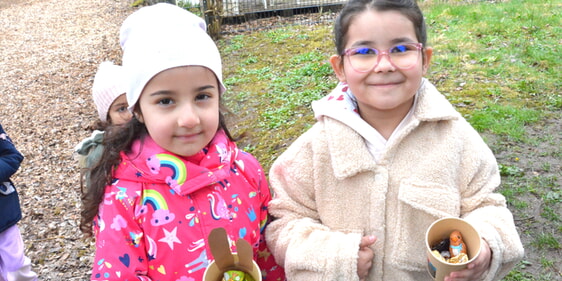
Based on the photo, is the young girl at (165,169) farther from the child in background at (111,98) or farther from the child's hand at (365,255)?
the child in background at (111,98)

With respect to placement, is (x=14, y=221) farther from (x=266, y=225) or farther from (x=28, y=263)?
(x=266, y=225)

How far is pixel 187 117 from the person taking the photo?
187cm

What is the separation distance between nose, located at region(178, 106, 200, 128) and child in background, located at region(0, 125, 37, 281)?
2.02 meters

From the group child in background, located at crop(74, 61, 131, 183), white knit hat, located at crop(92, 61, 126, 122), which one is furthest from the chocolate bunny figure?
white knit hat, located at crop(92, 61, 126, 122)

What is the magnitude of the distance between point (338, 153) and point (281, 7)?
32.3 ft

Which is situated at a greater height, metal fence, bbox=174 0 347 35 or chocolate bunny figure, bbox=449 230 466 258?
chocolate bunny figure, bbox=449 230 466 258

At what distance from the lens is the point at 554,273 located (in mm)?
3115

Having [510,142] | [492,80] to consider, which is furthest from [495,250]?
[492,80]

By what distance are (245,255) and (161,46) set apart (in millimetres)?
823

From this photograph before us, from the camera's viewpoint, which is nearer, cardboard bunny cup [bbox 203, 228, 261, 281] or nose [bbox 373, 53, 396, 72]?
cardboard bunny cup [bbox 203, 228, 261, 281]

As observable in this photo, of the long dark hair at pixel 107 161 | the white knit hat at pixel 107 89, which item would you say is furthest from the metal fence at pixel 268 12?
the long dark hair at pixel 107 161

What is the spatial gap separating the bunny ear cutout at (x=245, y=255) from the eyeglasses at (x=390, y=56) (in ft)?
2.65

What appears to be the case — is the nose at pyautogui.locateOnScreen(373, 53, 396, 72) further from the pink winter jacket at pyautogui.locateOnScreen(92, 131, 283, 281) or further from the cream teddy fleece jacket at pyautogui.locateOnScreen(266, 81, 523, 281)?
the pink winter jacket at pyautogui.locateOnScreen(92, 131, 283, 281)

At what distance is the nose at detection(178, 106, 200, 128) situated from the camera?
1.87 metres
